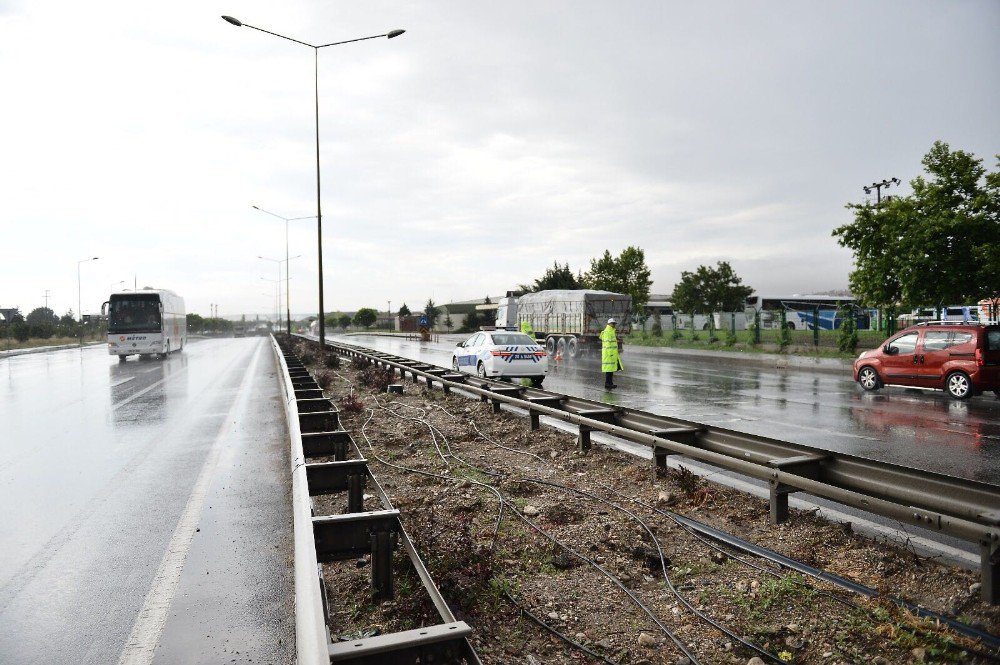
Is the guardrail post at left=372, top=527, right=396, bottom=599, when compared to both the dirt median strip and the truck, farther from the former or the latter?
the truck

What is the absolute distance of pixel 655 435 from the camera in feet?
23.7

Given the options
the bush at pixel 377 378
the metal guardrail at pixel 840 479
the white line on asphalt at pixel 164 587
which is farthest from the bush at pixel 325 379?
the metal guardrail at pixel 840 479

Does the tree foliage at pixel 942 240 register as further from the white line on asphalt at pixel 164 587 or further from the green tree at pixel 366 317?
the green tree at pixel 366 317

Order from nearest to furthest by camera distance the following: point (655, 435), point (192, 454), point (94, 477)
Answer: point (655, 435) → point (94, 477) → point (192, 454)

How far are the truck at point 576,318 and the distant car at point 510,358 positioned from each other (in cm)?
1197

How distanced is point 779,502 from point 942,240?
64.9 feet

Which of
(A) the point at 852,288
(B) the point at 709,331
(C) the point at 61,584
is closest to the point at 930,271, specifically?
(A) the point at 852,288

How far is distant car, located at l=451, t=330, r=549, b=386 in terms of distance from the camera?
17.5 m

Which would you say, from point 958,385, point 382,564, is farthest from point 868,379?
point 382,564

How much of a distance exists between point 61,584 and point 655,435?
214 inches

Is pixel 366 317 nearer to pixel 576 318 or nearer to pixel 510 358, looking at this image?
pixel 576 318

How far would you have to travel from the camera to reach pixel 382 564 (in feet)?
13.8

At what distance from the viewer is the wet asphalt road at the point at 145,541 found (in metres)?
3.91

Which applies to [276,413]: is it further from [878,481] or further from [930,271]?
[930,271]
